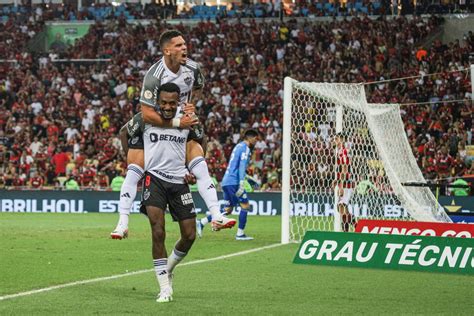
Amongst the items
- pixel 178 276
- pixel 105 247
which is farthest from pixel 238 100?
pixel 178 276

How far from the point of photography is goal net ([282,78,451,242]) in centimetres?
1919

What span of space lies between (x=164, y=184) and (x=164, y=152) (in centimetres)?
32

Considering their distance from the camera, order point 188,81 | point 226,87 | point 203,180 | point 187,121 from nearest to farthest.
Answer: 1. point 187,121
2. point 188,81
3. point 203,180
4. point 226,87

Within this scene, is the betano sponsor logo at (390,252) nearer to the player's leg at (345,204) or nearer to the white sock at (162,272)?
the white sock at (162,272)

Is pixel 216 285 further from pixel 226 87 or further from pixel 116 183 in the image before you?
pixel 226 87

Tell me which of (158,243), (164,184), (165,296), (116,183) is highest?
(164,184)

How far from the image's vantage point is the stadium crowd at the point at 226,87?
110ft

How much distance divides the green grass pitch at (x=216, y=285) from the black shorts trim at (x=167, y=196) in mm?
886

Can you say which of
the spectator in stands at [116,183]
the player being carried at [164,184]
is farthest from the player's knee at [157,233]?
the spectator in stands at [116,183]

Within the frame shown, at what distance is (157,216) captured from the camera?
1008 cm

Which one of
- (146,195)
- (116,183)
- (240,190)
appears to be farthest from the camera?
(116,183)

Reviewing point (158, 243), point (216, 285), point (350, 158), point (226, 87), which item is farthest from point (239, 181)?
point (226, 87)

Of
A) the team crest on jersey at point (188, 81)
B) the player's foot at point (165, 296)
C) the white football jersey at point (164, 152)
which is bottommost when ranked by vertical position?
the player's foot at point (165, 296)

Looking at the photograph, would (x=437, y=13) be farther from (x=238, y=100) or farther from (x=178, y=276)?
(x=178, y=276)
